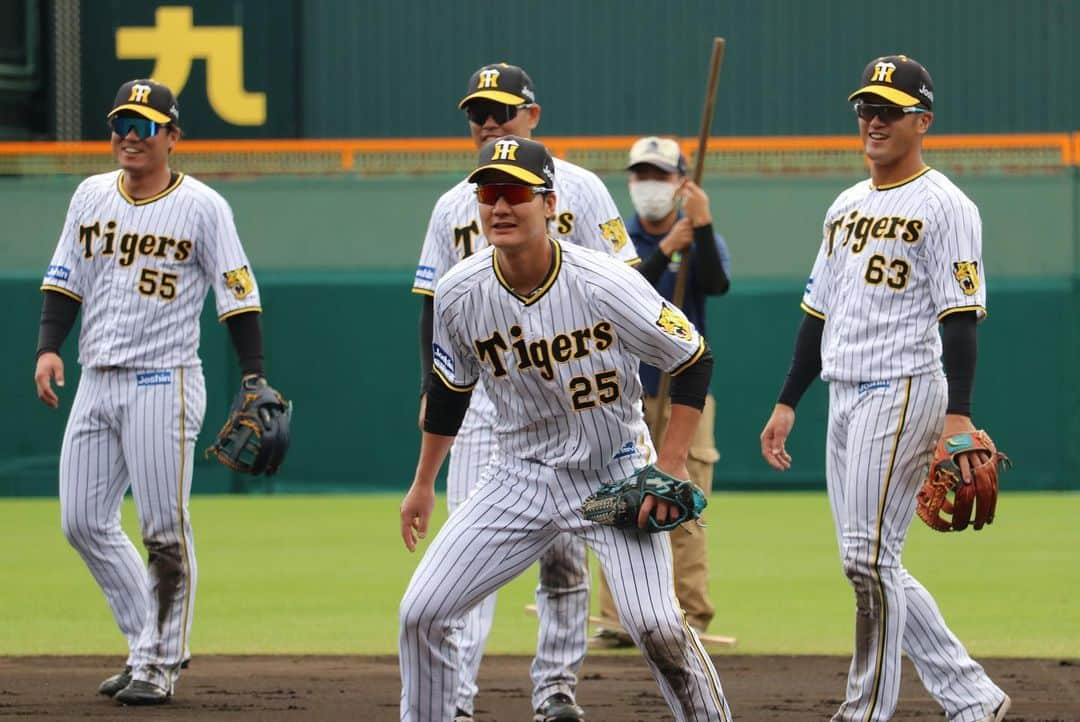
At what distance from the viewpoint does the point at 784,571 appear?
982cm

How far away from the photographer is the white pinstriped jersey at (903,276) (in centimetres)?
518

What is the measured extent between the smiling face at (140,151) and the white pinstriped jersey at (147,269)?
10 centimetres

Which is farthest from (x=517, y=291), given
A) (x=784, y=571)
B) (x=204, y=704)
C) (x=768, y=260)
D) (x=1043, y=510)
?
(x=768, y=260)

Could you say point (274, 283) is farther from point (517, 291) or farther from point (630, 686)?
point (517, 291)

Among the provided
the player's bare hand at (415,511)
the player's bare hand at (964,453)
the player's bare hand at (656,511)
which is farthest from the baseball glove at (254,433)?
the player's bare hand at (964,453)

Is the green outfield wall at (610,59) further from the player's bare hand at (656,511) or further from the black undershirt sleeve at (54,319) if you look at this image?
the player's bare hand at (656,511)

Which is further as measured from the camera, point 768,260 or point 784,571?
point 768,260

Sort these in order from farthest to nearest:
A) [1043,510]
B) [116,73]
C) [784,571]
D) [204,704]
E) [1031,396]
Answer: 1. [116,73]
2. [1031,396]
3. [1043,510]
4. [784,571]
5. [204,704]

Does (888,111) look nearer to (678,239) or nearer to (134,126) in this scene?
(678,239)

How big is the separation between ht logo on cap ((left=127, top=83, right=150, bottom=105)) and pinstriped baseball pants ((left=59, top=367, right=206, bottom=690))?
0.94 m

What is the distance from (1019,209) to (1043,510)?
2.85 m

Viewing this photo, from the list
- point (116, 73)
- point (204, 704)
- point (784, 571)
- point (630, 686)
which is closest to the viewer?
point (204, 704)

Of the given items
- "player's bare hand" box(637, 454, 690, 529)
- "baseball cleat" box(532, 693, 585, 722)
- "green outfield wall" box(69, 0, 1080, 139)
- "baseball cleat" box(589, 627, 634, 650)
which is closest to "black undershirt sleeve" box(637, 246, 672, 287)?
"baseball cleat" box(589, 627, 634, 650)

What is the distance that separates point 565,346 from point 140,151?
2.28 metres
